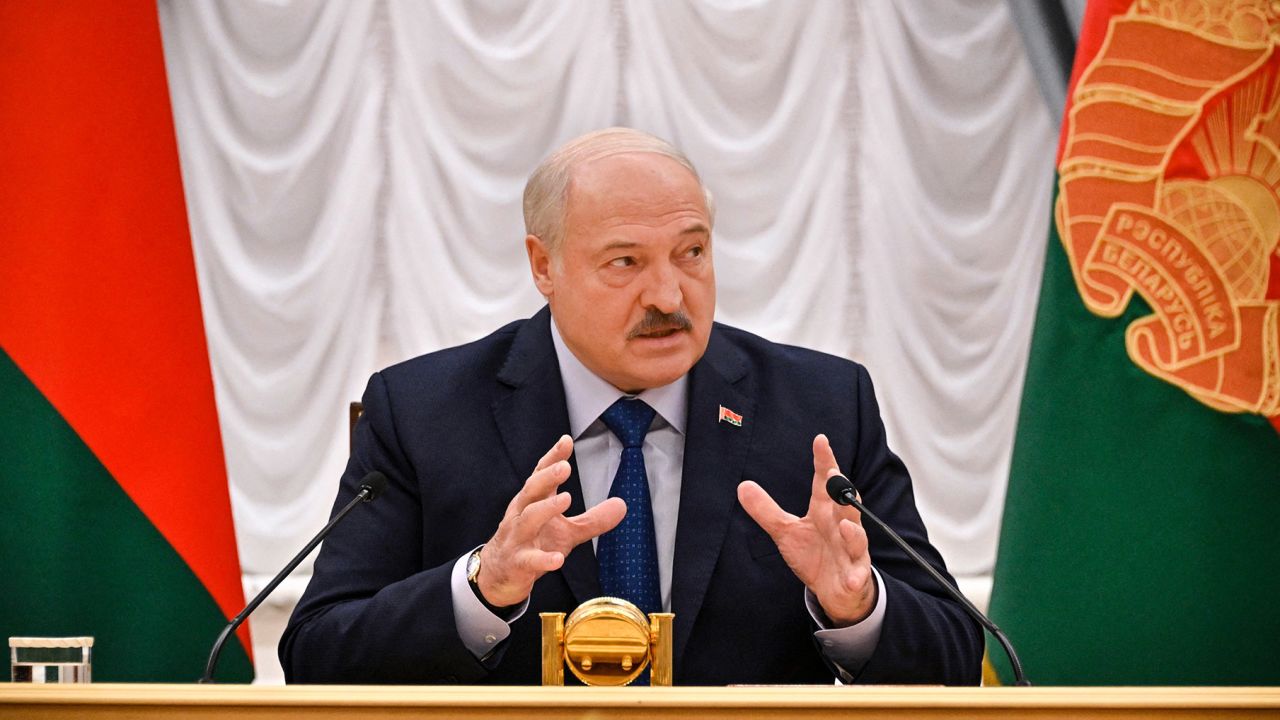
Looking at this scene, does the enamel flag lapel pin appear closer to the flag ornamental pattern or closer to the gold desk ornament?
the gold desk ornament

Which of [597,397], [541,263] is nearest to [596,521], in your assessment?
[597,397]

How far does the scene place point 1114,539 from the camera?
2.85m

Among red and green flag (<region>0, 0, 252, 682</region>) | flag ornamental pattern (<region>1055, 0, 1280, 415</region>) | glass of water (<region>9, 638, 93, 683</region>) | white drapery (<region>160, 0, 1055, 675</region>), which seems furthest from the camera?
white drapery (<region>160, 0, 1055, 675</region>)

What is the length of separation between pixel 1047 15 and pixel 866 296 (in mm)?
1050

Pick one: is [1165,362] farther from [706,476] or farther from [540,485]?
[540,485]

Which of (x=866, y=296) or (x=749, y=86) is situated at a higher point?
(x=749, y=86)

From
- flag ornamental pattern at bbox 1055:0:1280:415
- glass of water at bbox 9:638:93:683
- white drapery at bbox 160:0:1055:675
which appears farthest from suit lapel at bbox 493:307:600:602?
white drapery at bbox 160:0:1055:675

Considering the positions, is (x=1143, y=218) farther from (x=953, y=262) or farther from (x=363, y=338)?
(x=363, y=338)

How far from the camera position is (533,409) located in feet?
7.04

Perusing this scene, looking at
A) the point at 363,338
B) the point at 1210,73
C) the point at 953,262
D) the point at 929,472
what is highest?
the point at 1210,73

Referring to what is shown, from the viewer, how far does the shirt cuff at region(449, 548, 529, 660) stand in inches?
69.4

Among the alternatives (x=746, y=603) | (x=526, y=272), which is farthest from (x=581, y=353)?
(x=526, y=272)

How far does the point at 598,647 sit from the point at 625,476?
0.59 m

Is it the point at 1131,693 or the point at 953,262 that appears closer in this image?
the point at 1131,693
